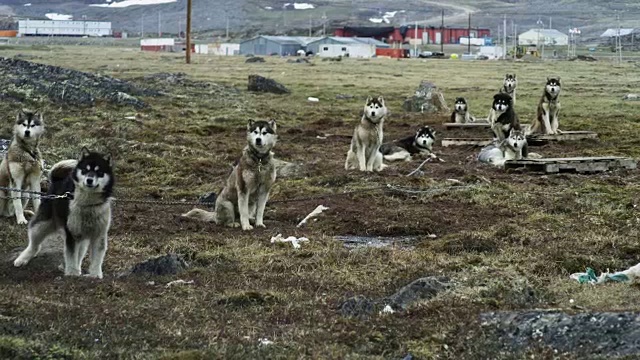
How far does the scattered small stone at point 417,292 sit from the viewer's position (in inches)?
391

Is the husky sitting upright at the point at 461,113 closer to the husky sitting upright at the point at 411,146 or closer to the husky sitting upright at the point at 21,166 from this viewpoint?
the husky sitting upright at the point at 411,146

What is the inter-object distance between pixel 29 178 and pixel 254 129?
3362mm

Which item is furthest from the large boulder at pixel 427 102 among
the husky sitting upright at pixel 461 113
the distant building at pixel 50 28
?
the distant building at pixel 50 28

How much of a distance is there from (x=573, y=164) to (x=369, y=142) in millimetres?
4144

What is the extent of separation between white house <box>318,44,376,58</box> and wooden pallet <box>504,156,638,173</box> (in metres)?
106

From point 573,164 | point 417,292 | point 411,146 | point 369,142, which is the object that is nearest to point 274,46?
point 411,146

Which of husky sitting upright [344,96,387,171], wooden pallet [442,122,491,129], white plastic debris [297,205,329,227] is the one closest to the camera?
white plastic debris [297,205,329,227]

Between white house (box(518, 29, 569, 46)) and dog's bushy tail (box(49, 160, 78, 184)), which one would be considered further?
white house (box(518, 29, 569, 46))

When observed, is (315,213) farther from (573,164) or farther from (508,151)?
(508,151)

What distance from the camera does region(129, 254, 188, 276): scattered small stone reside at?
11.7 m

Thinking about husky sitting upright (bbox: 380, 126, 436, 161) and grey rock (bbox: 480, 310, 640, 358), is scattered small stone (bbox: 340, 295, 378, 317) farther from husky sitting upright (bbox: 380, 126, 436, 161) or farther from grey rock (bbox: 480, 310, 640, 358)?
husky sitting upright (bbox: 380, 126, 436, 161)

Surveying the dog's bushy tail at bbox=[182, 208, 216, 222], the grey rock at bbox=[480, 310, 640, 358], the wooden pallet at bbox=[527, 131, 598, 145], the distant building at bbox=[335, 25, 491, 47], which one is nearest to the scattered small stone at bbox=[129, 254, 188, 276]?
the dog's bushy tail at bbox=[182, 208, 216, 222]

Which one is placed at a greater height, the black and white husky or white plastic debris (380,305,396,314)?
the black and white husky

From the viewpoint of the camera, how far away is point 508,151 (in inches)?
919
